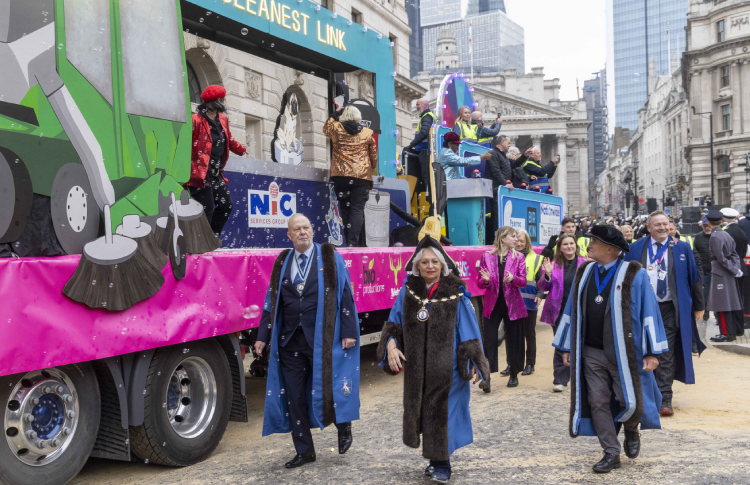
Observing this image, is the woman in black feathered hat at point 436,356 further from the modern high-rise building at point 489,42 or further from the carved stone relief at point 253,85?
the modern high-rise building at point 489,42

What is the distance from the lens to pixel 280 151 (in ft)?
26.6

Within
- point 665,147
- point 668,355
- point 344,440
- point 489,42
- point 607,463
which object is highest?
point 489,42

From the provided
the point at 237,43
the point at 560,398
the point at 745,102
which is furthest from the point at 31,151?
the point at 745,102

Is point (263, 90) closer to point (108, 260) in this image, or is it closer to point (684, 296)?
point (108, 260)

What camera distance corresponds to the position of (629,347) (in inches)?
197

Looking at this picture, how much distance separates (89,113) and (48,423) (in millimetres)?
1857

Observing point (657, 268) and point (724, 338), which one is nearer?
point (657, 268)

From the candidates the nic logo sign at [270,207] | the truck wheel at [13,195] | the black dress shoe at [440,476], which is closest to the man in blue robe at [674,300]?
the black dress shoe at [440,476]

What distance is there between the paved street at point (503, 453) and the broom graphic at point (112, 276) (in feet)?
4.45

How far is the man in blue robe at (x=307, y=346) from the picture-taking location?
5.09 metres

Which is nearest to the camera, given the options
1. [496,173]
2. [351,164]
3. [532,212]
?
[351,164]

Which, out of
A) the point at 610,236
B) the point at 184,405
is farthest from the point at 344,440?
the point at 610,236

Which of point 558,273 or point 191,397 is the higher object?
point 558,273

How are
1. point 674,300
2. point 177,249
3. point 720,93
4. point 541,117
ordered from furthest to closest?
point 541,117, point 720,93, point 674,300, point 177,249
